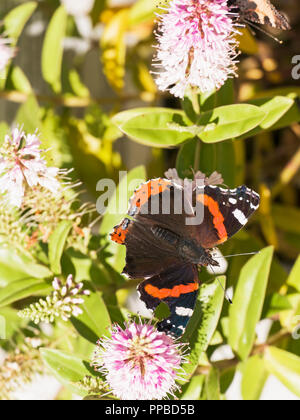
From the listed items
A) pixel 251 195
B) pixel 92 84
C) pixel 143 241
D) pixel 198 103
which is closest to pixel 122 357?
pixel 143 241

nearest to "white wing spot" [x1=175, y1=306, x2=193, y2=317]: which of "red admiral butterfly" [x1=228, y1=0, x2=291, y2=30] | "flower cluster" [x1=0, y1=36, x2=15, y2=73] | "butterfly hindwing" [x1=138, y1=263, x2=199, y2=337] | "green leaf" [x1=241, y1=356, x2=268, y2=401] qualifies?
"butterfly hindwing" [x1=138, y1=263, x2=199, y2=337]

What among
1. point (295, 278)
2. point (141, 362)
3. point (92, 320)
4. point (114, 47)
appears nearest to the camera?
point (141, 362)

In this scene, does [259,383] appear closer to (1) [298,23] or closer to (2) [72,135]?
(2) [72,135]

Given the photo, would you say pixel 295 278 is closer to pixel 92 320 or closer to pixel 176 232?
pixel 176 232

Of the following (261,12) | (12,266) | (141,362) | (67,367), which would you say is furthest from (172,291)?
(261,12)

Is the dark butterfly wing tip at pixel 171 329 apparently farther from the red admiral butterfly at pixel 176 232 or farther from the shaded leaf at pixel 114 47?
the shaded leaf at pixel 114 47

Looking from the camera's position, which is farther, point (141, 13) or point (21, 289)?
point (141, 13)
